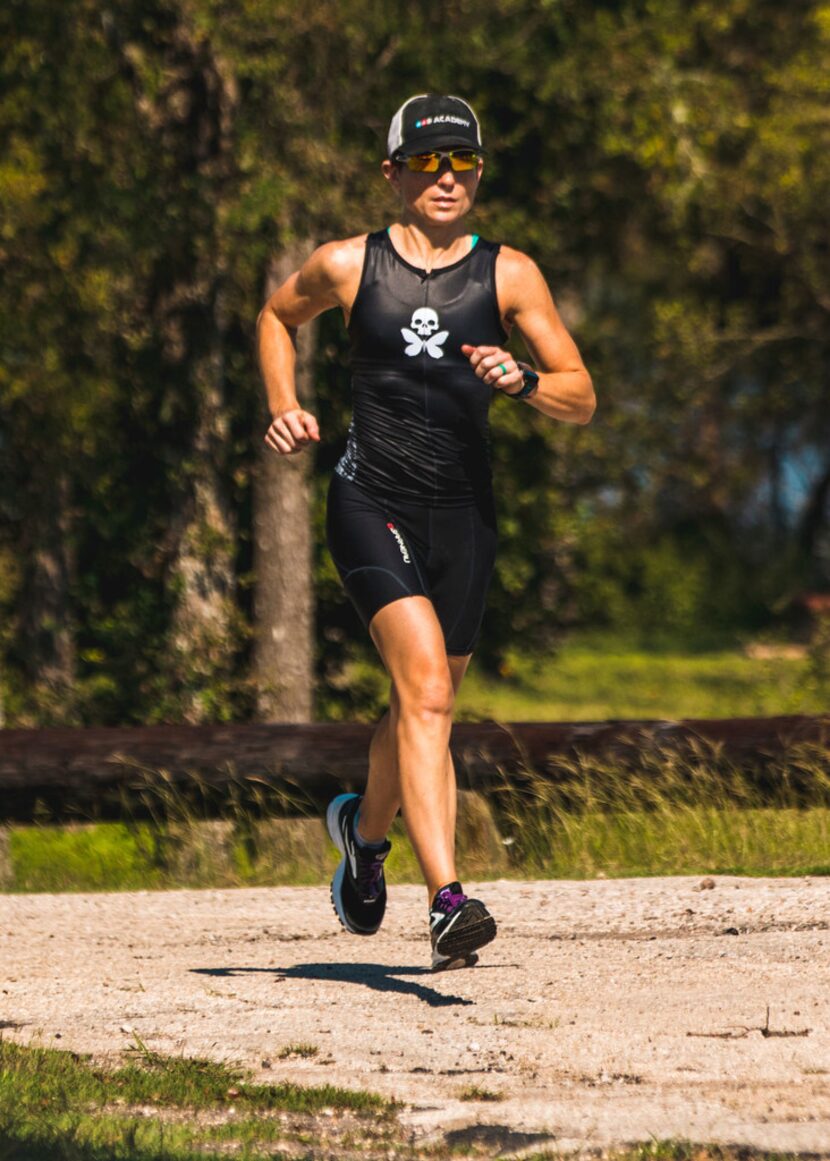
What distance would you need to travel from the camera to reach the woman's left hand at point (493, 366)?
4.91m

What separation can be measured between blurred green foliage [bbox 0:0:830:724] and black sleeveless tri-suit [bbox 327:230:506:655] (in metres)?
7.16

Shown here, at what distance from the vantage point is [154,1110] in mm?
4406

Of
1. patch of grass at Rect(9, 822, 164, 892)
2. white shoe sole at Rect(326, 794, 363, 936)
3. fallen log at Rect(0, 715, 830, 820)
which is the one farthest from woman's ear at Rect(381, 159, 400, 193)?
patch of grass at Rect(9, 822, 164, 892)

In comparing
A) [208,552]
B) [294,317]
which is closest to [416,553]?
[294,317]

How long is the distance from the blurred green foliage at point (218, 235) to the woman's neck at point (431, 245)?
7092 millimetres

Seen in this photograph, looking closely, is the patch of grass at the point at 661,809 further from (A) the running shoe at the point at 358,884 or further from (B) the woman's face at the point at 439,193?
(B) the woman's face at the point at 439,193

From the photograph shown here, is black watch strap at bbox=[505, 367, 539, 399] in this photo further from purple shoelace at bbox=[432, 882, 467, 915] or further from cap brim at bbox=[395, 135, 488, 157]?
purple shoelace at bbox=[432, 882, 467, 915]

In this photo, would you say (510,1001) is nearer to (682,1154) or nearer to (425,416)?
(682,1154)

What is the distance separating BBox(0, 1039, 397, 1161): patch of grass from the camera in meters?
3.96

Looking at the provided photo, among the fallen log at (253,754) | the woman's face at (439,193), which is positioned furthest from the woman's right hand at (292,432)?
the fallen log at (253,754)

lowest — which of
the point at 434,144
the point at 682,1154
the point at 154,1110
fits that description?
the point at 154,1110

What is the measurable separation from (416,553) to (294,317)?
2.76 feet

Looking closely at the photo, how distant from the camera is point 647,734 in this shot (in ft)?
28.6

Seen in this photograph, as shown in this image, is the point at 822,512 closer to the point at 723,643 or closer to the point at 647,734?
the point at 723,643
